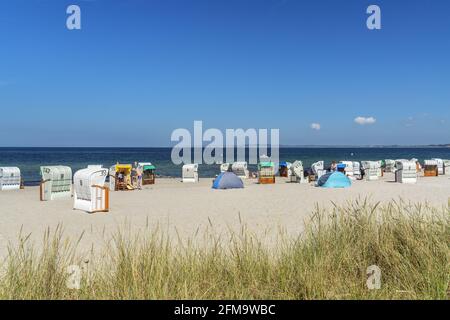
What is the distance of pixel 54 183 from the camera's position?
55.5 feet

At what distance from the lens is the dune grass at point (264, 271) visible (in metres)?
3.49

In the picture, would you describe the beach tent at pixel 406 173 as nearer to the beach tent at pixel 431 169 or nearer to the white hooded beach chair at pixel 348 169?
the white hooded beach chair at pixel 348 169

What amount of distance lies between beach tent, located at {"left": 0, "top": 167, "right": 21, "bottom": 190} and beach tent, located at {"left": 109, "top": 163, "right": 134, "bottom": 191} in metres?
5.72

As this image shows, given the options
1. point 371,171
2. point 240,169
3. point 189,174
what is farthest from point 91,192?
point 371,171

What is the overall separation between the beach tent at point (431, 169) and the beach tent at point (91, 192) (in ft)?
92.4

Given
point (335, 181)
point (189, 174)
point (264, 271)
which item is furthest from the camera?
point (189, 174)

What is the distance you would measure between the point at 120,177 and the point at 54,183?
6.06 m

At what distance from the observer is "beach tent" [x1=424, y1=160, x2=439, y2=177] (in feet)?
109

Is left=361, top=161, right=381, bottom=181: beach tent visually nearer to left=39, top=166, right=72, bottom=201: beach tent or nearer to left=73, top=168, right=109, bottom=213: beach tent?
left=39, top=166, right=72, bottom=201: beach tent

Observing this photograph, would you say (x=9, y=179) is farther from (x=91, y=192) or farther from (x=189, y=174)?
(x=91, y=192)

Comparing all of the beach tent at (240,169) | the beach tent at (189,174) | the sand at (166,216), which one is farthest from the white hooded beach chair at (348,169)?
the sand at (166,216)

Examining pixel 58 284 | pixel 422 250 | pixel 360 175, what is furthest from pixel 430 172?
pixel 58 284

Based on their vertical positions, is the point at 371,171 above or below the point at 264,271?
above

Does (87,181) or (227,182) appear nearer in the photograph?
(87,181)
